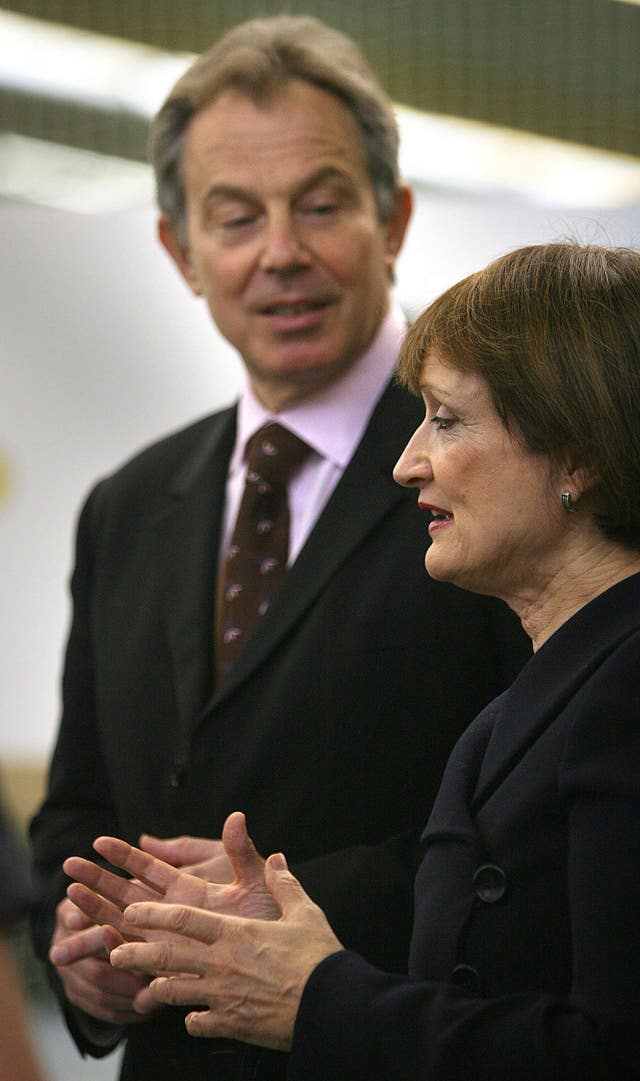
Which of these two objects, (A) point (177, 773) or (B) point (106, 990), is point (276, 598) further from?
(B) point (106, 990)

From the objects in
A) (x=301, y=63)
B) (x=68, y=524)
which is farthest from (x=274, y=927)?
(x=68, y=524)

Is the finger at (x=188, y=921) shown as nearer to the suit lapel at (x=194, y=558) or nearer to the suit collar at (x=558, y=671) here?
the suit collar at (x=558, y=671)

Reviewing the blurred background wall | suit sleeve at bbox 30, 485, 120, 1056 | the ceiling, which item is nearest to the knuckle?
suit sleeve at bbox 30, 485, 120, 1056

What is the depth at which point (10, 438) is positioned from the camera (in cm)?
539

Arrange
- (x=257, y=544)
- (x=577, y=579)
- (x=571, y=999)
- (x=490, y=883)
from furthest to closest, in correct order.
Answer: (x=257, y=544) < (x=577, y=579) < (x=490, y=883) < (x=571, y=999)

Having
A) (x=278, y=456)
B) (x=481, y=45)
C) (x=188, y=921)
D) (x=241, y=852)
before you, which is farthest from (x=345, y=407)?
(x=481, y=45)

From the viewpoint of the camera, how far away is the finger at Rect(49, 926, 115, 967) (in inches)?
68.1

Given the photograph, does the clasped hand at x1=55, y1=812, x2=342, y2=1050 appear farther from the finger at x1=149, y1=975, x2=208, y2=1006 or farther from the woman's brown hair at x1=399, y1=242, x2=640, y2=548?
the woman's brown hair at x1=399, y1=242, x2=640, y2=548

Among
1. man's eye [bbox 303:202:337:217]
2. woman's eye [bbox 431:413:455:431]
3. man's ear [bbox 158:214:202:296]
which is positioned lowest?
woman's eye [bbox 431:413:455:431]

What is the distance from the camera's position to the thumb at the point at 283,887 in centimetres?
132

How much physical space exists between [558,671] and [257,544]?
75 centimetres

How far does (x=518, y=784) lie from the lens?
1245mm

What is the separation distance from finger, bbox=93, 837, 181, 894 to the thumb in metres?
0.14

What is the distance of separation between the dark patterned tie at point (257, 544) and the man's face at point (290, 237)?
2.9 inches
